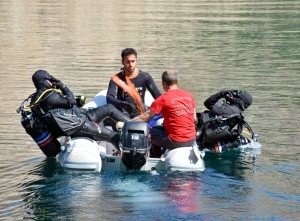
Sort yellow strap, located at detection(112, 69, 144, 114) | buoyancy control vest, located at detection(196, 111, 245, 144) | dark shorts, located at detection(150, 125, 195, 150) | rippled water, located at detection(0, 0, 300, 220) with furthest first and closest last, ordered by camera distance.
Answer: yellow strap, located at detection(112, 69, 144, 114) → buoyancy control vest, located at detection(196, 111, 245, 144) → dark shorts, located at detection(150, 125, 195, 150) → rippled water, located at detection(0, 0, 300, 220)

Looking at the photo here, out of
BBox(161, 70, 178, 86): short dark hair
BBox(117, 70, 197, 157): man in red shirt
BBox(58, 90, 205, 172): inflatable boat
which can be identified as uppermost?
BBox(161, 70, 178, 86): short dark hair

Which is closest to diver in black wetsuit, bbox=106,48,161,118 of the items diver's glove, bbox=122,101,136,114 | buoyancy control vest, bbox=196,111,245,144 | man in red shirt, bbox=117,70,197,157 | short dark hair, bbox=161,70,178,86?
diver's glove, bbox=122,101,136,114

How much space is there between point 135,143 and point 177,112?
746 mm

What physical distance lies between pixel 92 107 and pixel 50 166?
51.0 inches

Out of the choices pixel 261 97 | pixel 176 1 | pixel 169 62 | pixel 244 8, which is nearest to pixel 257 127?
pixel 261 97

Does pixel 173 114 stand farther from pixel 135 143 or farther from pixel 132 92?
pixel 132 92

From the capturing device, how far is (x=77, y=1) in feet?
191

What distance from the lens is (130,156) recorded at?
10.6 m

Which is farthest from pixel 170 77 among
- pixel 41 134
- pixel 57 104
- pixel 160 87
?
pixel 160 87

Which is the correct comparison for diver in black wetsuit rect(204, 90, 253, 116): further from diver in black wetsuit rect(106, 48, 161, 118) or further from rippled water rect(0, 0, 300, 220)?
diver in black wetsuit rect(106, 48, 161, 118)

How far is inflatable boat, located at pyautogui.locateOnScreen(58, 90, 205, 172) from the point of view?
34.6ft

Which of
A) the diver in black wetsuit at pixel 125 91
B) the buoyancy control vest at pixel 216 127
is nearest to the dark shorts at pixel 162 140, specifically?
the diver in black wetsuit at pixel 125 91

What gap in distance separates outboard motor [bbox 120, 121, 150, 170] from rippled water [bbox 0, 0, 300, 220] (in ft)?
0.63

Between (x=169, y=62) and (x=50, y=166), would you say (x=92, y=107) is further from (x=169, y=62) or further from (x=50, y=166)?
(x=169, y=62)
